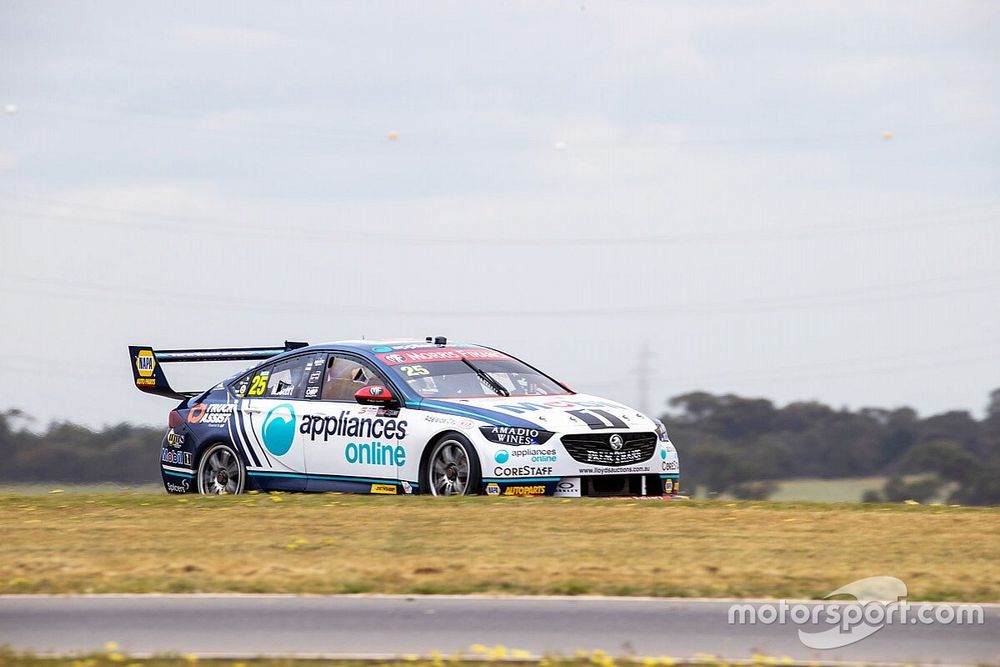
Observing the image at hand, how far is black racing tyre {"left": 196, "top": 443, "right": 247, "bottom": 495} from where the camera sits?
15133 millimetres

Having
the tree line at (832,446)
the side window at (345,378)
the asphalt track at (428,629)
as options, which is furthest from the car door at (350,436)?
the tree line at (832,446)

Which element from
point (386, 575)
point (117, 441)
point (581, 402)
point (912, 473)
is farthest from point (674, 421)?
point (386, 575)

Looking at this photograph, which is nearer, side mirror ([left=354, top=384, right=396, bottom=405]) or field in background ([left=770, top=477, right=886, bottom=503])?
side mirror ([left=354, top=384, right=396, bottom=405])

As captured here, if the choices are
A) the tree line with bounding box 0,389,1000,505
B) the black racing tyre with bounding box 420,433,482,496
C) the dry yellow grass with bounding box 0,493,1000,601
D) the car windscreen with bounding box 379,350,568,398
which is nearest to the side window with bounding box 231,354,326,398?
the car windscreen with bounding box 379,350,568,398

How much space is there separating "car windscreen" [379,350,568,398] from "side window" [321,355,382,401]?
0.21m

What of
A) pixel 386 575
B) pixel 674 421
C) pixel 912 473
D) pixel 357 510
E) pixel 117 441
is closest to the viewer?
pixel 386 575

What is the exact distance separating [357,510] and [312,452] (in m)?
1.81

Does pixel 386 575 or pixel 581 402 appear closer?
pixel 386 575

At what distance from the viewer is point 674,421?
165 ft

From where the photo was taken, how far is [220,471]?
15336 mm

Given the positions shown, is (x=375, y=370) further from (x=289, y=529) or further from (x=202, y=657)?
(x=202, y=657)

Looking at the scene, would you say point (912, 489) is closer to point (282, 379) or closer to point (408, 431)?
point (282, 379)

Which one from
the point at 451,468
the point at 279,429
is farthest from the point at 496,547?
the point at 279,429

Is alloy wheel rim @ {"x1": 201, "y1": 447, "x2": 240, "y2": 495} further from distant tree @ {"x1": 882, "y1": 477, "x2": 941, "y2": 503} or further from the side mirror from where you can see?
distant tree @ {"x1": 882, "y1": 477, "x2": 941, "y2": 503}
